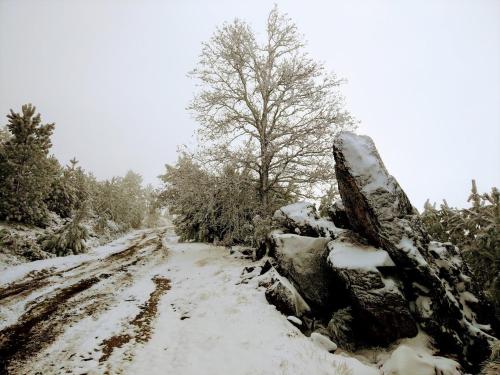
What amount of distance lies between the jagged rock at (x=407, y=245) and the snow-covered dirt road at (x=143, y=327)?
76.1 inches

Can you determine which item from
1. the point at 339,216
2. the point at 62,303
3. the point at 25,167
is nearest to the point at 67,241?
the point at 25,167

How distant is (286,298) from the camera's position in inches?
245

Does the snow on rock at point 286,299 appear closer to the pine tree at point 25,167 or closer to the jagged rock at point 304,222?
the jagged rock at point 304,222

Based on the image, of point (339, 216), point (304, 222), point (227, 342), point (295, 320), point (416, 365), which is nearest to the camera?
point (416, 365)

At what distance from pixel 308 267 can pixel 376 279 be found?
5.99 feet

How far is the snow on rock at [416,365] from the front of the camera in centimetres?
414

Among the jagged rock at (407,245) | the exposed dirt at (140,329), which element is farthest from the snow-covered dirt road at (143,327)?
the jagged rock at (407,245)

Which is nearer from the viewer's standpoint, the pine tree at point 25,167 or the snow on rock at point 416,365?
the snow on rock at point 416,365

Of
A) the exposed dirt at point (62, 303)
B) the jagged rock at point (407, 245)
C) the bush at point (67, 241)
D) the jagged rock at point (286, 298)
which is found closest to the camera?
the exposed dirt at point (62, 303)

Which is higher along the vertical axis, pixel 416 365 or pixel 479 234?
pixel 479 234

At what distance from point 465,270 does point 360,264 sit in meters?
2.66

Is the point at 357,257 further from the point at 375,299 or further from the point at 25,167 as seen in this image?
the point at 25,167

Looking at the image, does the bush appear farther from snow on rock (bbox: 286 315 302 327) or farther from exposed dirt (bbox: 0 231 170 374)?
snow on rock (bbox: 286 315 302 327)

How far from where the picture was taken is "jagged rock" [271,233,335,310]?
6.42m
